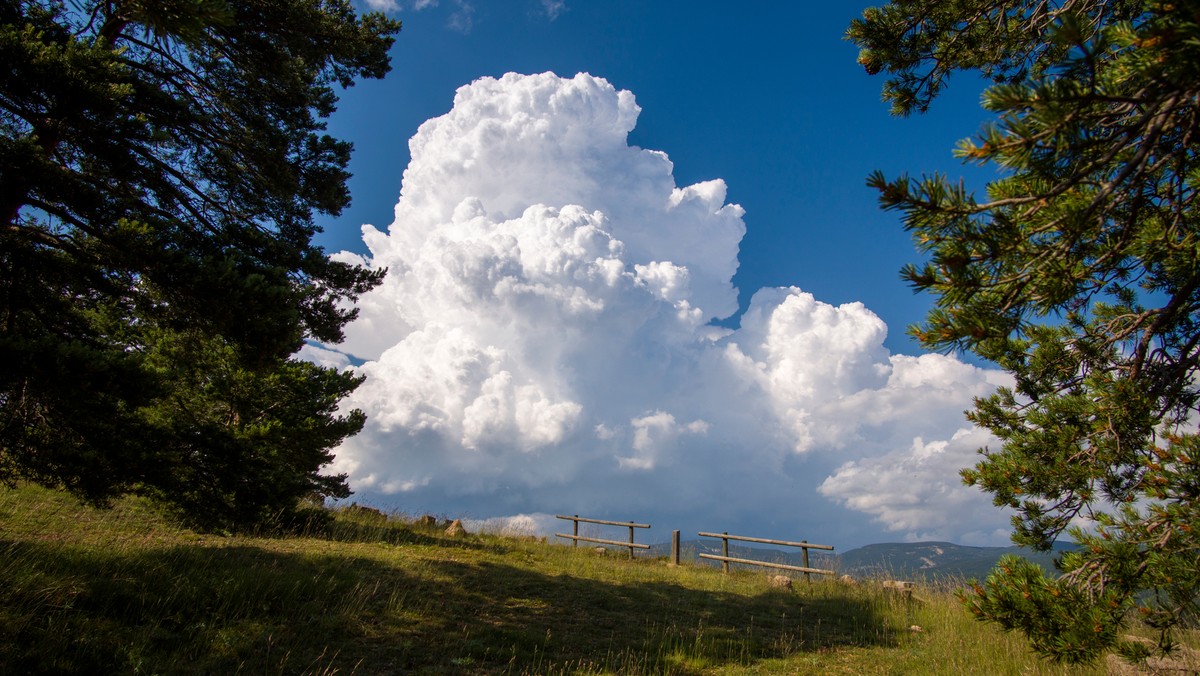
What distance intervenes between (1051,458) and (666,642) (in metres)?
6.17

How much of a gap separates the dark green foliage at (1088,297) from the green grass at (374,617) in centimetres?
486

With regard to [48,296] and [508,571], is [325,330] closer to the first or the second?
[48,296]

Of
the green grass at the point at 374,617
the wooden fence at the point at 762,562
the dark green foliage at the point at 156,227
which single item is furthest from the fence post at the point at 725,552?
the dark green foliage at the point at 156,227

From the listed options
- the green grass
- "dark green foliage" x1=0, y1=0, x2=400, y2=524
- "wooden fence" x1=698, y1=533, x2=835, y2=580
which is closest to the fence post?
"wooden fence" x1=698, y1=533, x2=835, y2=580

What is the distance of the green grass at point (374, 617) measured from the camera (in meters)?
5.46

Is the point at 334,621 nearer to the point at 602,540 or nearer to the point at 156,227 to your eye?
the point at 156,227

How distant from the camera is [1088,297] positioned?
281 centimetres

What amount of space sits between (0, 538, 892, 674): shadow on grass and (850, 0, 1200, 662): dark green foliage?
498 cm

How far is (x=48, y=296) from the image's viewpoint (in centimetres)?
630

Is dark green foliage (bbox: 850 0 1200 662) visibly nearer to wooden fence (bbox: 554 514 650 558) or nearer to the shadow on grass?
the shadow on grass

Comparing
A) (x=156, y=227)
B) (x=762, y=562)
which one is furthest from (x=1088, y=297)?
(x=762, y=562)

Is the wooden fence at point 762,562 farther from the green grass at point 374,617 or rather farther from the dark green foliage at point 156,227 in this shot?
the dark green foliage at point 156,227

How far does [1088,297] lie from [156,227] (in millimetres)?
8348

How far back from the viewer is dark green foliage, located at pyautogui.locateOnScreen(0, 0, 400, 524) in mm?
5359
